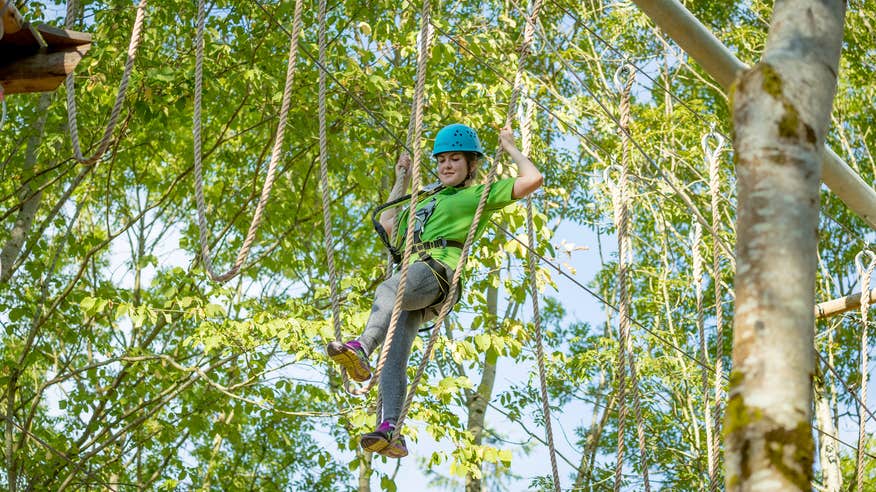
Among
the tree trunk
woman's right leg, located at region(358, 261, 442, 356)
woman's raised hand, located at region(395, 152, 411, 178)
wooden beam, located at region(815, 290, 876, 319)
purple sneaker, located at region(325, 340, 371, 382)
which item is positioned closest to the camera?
purple sneaker, located at region(325, 340, 371, 382)

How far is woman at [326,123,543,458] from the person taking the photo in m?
3.16

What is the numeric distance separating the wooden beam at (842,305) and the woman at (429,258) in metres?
1.82

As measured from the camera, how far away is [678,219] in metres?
10.8

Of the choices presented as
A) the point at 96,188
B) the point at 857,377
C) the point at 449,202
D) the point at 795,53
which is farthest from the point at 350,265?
the point at 795,53

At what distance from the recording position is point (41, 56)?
297cm

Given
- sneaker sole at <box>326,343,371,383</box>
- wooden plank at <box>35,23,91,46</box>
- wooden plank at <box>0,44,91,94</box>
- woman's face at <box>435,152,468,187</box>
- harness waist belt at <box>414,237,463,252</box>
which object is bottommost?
sneaker sole at <box>326,343,371,383</box>

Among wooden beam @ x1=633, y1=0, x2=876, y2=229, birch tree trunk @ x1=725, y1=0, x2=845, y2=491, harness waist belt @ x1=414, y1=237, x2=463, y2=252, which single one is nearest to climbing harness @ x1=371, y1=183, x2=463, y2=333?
harness waist belt @ x1=414, y1=237, x2=463, y2=252

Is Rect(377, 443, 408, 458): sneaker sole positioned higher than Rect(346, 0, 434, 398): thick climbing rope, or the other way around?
Rect(346, 0, 434, 398): thick climbing rope

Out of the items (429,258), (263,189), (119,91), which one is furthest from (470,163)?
(119,91)

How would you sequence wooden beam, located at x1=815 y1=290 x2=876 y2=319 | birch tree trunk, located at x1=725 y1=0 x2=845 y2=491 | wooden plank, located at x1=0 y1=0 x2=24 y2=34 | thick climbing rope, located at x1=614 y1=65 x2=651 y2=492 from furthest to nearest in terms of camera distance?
wooden beam, located at x1=815 y1=290 x2=876 y2=319 → thick climbing rope, located at x1=614 y1=65 x2=651 y2=492 → wooden plank, located at x1=0 y1=0 x2=24 y2=34 → birch tree trunk, located at x1=725 y1=0 x2=845 y2=491

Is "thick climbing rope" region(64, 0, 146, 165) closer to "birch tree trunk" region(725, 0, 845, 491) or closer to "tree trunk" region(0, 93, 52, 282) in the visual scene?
"birch tree trunk" region(725, 0, 845, 491)

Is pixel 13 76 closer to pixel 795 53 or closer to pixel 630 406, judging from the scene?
pixel 795 53

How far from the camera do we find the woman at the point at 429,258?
10.4 ft

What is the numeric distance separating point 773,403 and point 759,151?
1.49 ft
